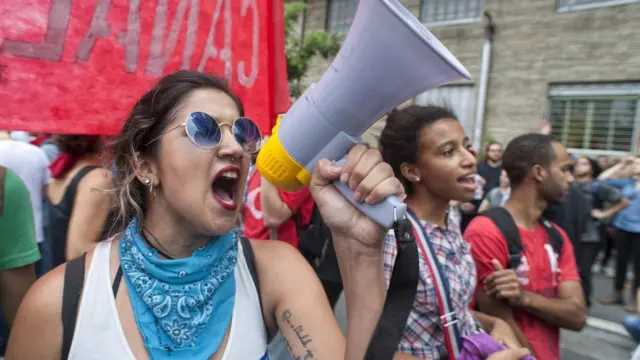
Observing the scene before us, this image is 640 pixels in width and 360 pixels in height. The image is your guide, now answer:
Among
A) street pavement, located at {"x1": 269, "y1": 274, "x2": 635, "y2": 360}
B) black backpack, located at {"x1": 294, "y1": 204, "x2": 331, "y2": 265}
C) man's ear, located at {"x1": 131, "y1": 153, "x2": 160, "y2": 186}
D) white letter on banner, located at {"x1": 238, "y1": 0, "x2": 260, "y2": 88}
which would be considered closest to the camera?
man's ear, located at {"x1": 131, "y1": 153, "x2": 160, "y2": 186}

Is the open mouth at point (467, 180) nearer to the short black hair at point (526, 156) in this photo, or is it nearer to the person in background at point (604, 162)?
the short black hair at point (526, 156)

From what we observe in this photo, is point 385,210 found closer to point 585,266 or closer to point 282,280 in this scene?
point 282,280

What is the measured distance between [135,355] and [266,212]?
1720 millimetres

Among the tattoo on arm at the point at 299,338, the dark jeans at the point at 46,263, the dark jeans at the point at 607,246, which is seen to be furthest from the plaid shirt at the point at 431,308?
the dark jeans at the point at 607,246

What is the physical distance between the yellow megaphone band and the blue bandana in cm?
37

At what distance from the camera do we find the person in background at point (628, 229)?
215 inches

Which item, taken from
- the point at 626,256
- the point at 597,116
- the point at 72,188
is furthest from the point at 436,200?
the point at 597,116

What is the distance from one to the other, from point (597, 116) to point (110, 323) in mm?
11083

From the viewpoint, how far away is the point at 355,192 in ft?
3.54

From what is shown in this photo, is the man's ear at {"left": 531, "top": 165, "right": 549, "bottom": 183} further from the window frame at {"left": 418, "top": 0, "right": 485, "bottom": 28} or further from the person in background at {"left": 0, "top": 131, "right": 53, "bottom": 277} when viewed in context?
the window frame at {"left": 418, "top": 0, "right": 485, "bottom": 28}

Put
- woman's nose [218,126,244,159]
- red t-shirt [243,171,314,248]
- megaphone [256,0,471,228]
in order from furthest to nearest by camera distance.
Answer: red t-shirt [243,171,314,248] → woman's nose [218,126,244,159] → megaphone [256,0,471,228]

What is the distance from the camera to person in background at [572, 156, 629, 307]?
3.86 metres

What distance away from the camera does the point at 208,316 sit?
136 cm

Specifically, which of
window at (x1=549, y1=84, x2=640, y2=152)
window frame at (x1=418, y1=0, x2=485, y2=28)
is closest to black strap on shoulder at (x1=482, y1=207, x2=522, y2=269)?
window at (x1=549, y1=84, x2=640, y2=152)
